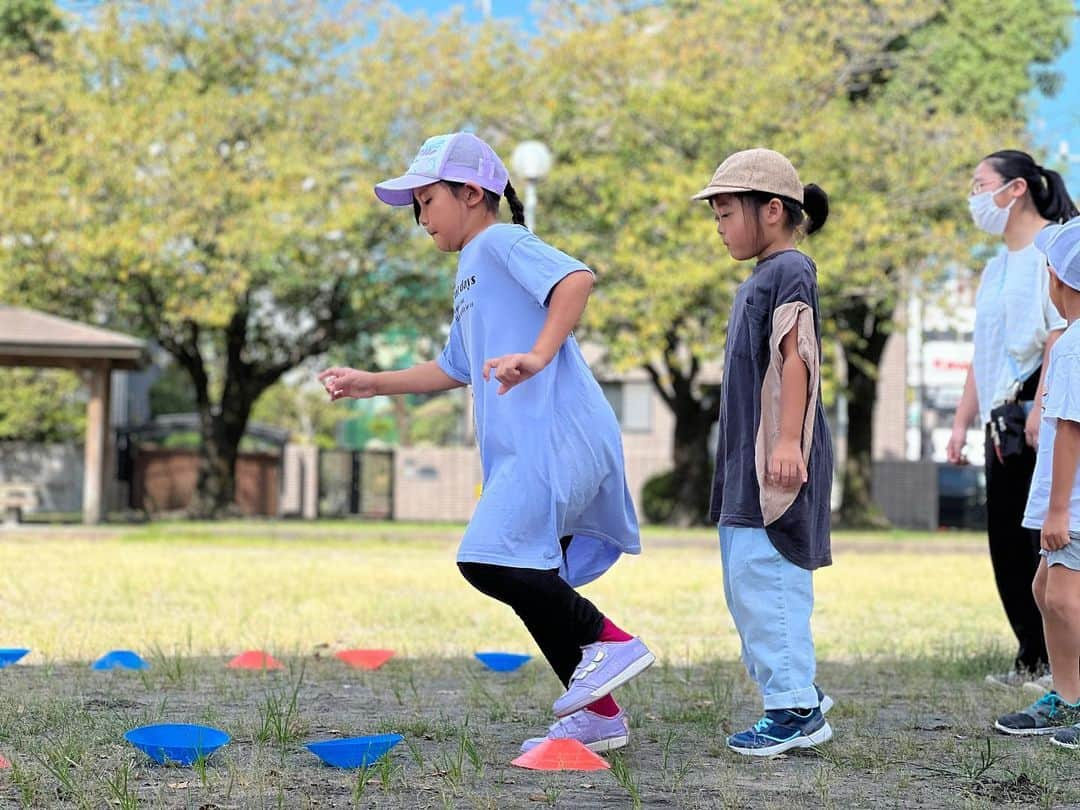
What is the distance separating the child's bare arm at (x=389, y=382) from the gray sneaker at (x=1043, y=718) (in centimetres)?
197

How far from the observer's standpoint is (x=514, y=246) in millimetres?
3965

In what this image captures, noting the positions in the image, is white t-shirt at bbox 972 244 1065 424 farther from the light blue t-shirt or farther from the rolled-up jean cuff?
the light blue t-shirt

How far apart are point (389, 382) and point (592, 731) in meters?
1.21

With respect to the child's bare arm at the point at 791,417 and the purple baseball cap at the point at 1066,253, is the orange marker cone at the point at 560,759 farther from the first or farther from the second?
the purple baseball cap at the point at 1066,253

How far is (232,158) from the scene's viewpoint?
24391mm

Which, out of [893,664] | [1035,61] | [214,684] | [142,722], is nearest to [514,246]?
[142,722]

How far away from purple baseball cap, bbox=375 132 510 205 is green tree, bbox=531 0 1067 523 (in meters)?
16.1

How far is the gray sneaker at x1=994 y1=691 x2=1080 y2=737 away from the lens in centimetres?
439

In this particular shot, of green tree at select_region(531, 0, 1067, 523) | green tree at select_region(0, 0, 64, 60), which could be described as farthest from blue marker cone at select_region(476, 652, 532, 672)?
green tree at select_region(0, 0, 64, 60)

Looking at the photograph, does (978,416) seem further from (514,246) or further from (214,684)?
(214,684)

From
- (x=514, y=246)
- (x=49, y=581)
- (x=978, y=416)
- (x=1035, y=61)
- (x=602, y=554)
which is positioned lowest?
(x=49, y=581)

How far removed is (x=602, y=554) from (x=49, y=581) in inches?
284

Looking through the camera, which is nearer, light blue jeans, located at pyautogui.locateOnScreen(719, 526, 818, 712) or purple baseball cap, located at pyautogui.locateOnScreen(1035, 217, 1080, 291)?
light blue jeans, located at pyautogui.locateOnScreen(719, 526, 818, 712)

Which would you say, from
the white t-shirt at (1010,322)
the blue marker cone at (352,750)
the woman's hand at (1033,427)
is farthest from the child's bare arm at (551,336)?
the white t-shirt at (1010,322)
